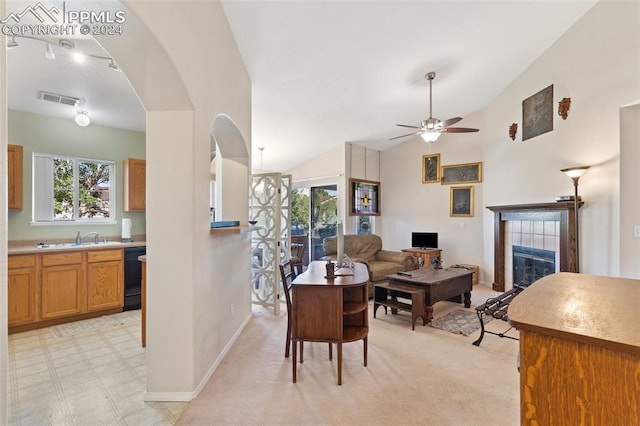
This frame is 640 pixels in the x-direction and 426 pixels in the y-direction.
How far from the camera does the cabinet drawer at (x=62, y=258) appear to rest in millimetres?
3453

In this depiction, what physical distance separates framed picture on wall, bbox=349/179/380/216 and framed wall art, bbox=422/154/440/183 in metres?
1.16

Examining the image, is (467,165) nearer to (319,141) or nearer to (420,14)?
(319,141)

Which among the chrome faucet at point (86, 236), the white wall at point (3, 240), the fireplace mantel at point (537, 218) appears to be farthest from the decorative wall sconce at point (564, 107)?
the chrome faucet at point (86, 236)

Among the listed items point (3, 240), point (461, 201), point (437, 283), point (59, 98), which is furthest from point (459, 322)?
point (59, 98)

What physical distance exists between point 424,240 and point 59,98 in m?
6.34

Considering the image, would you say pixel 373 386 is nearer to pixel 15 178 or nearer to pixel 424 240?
pixel 15 178

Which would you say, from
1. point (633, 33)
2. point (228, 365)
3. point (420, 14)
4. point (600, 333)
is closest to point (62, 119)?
point (228, 365)

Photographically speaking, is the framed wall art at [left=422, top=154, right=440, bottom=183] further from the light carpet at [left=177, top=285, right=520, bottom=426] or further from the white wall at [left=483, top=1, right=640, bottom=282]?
the light carpet at [left=177, top=285, right=520, bottom=426]

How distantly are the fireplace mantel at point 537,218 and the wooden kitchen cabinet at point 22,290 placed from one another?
21.2 feet

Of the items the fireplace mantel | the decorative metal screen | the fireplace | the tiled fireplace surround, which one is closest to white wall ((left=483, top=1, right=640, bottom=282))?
the fireplace mantel

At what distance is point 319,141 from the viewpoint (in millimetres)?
6250

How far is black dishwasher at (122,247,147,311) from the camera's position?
408 cm

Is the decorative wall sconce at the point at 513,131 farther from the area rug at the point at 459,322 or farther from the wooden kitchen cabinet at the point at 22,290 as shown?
the wooden kitchen cabinet at the point at 22,290

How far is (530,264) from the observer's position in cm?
482
